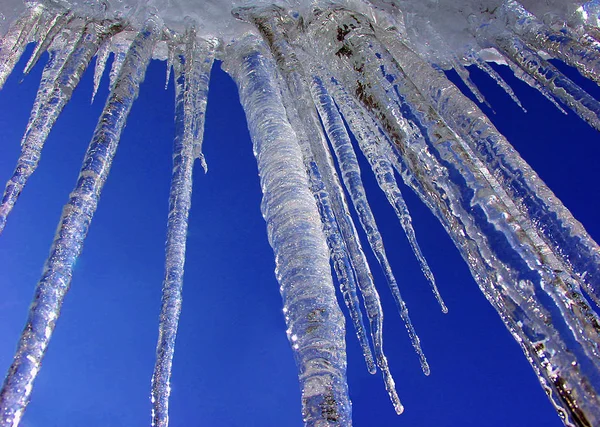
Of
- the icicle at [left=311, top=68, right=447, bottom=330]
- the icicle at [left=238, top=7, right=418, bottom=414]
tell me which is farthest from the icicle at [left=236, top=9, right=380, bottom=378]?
the icicle at [left=311, top=68, right=447, bottom=330]

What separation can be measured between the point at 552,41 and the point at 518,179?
1.10m

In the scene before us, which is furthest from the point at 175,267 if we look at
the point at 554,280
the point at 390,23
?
the point at 390,23

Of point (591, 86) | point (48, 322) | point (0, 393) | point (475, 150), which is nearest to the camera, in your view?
point (0, 393)

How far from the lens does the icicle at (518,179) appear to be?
54.4 inches

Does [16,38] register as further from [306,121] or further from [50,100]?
[306,121]

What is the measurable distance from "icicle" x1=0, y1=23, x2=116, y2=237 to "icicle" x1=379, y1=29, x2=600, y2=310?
159 centimetres

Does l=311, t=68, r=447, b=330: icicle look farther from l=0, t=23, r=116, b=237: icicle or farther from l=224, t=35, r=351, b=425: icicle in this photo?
l=0, t=23, r=116, b=237: icicle

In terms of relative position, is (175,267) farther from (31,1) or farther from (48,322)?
(31,1)

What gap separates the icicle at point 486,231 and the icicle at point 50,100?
47.6 inches

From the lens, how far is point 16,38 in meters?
2.24

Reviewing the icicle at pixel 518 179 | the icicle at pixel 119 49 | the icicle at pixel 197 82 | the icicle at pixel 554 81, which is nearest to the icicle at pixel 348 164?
the icicle at pixel 518 179

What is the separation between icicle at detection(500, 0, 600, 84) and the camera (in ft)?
7.00

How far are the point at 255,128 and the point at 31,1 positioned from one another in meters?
1.46

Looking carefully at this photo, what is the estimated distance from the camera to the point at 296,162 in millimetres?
1631
